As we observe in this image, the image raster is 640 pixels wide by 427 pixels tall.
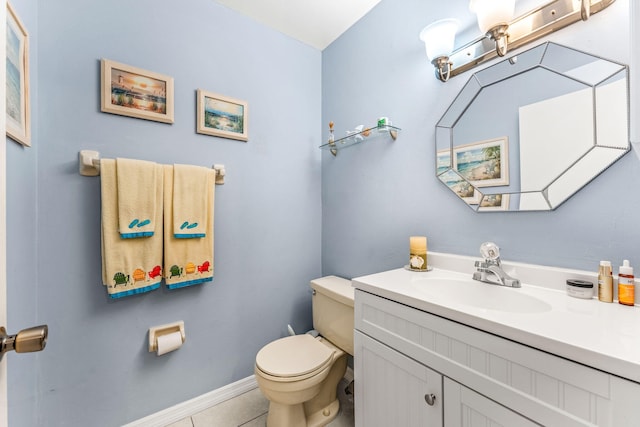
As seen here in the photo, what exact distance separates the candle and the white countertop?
16 cm

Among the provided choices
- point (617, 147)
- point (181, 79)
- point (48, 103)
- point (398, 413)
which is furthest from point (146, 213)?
point (617, 147)

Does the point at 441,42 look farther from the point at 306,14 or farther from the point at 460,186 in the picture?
the point at 306,14

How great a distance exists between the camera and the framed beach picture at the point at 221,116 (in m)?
1.48

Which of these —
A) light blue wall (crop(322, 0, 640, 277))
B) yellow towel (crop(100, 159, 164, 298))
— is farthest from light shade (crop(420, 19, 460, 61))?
yellow towel (crop(100, 159, 164, 298))

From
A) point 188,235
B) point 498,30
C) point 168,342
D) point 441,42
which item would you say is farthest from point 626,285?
point 168,342

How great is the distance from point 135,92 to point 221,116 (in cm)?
42

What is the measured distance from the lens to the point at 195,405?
1.46 m

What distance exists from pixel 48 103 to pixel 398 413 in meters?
1.94

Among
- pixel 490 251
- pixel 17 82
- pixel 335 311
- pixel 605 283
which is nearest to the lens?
pixel 605 283

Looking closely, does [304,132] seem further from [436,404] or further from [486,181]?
[436,404]

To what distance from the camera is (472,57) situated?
1129mm

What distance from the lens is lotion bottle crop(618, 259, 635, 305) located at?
757mm

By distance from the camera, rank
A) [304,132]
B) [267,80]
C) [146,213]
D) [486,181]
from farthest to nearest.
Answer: [304,132] < [267,80] < [146,213] < [486,181]

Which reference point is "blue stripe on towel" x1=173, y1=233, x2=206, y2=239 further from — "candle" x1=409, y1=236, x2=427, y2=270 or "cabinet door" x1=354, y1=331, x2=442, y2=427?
"candle" x1=409, y1=236, x2=427, y2=270
